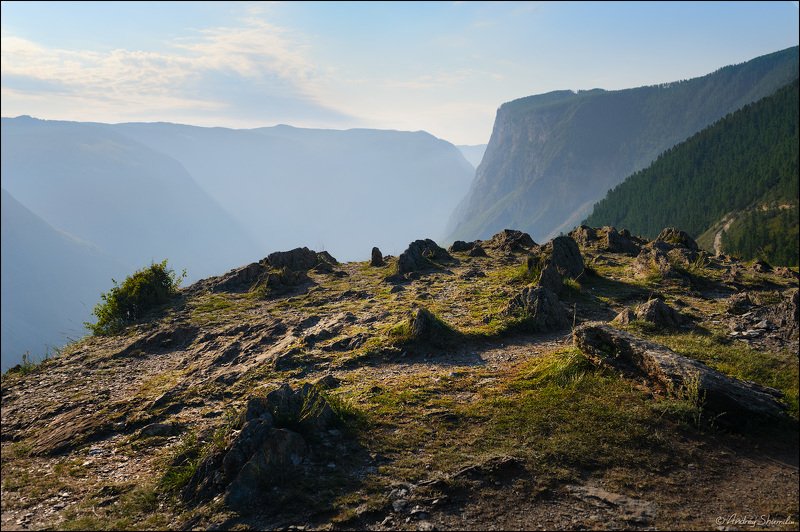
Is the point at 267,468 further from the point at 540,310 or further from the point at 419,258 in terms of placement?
the point at 419,258

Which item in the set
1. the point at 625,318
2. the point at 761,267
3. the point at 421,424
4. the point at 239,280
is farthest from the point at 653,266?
the point at 239,280

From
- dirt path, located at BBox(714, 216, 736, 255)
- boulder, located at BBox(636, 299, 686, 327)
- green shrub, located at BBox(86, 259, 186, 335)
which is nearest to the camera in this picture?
boulder, located at BBox(636, 299, 686, 327)

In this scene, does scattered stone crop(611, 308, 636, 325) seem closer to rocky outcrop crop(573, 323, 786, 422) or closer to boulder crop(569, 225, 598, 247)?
rocky outcrop crop(573, 323, 786, 422)

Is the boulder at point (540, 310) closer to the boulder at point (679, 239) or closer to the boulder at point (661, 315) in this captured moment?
the boulder at point (661, 315)

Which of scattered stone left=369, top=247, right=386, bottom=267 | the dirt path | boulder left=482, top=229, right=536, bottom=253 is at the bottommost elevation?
the dirt path

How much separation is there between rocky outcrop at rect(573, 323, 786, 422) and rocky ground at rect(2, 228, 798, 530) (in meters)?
0.15

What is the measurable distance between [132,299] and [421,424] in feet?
67.7

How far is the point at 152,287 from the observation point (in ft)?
87.5

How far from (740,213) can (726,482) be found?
196 metres

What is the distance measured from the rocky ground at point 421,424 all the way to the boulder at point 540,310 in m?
0.07

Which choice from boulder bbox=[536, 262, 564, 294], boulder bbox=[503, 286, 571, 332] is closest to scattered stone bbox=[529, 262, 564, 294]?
boulder bbox=[536, 262, 564, 294]

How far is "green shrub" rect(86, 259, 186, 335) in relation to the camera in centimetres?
2430

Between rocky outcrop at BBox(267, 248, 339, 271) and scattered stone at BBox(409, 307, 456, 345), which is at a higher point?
rocky outcrop at BBox(267, 248, 339, 271)

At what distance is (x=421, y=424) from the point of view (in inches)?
431
